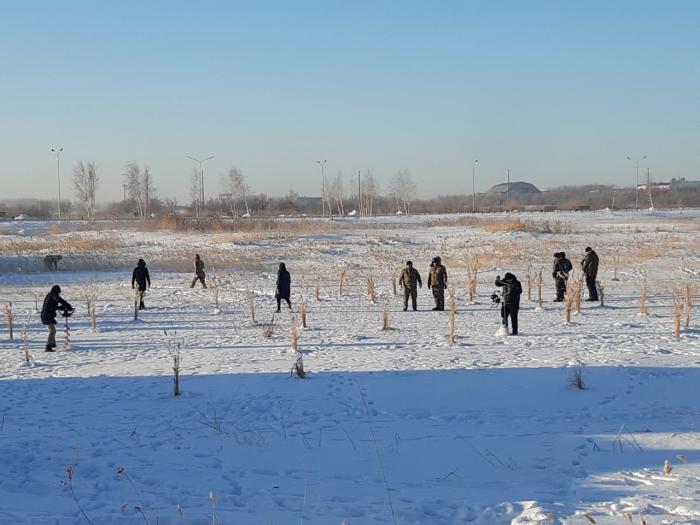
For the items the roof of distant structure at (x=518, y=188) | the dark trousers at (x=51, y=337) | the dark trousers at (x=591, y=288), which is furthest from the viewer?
the roof of distant structure at (x=518, y=188)

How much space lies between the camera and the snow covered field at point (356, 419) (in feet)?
20.1

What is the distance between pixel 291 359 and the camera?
1312cm

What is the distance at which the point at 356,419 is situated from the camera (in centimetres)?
920

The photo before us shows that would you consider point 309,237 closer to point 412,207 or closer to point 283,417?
point 283,417

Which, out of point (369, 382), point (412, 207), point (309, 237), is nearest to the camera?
point (369, 382)

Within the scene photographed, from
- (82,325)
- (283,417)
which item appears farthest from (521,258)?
(283,417)

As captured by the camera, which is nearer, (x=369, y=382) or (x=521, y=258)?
(x=369, y=382)

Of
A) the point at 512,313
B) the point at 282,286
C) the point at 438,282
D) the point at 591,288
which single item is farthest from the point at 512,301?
the point at 282,286

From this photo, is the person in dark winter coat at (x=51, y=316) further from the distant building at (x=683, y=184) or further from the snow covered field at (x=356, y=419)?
the distant building at (x=683, y=184)

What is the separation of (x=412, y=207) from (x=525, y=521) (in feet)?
441

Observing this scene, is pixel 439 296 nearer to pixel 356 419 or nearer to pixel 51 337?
pixel 51 337

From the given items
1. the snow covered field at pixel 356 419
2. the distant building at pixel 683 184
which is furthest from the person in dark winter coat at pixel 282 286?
the distant building at pixel 683 184

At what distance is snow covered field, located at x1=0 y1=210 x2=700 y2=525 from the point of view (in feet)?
20.1

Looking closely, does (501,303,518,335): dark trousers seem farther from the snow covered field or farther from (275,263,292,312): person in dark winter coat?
(275,263,292,312): person in dark winter coat
